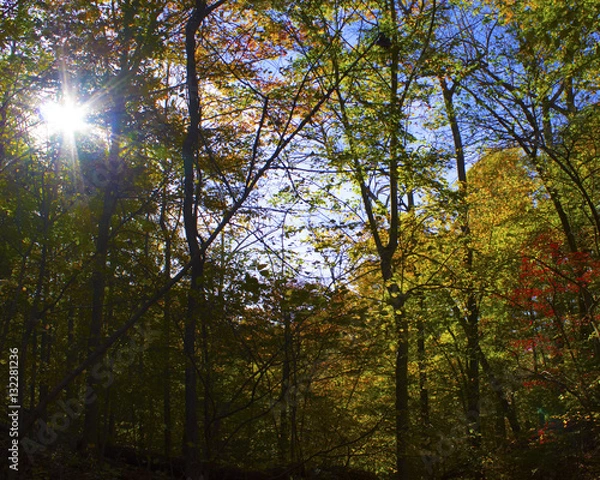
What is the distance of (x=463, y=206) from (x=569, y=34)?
10.9 ft

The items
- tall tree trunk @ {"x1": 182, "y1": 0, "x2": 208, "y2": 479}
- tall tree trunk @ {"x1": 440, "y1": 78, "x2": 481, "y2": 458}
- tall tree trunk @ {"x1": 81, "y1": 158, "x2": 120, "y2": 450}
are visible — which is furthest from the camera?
tall tree trunk @ {"x1": 440, "y1": 78, "x2": 481, "y2": 458}

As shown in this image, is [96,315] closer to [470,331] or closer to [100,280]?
[100,280]

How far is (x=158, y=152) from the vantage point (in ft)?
19.9

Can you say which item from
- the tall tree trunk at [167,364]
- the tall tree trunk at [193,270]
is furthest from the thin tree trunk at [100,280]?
the tall tree trunk at [193,270]

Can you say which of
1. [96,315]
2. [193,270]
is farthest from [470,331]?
[193,270]

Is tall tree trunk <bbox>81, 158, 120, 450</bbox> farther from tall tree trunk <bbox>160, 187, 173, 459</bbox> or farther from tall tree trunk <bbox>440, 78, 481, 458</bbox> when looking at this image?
tall tree trunk <bbox>440, 78, 481, 458</bbox>

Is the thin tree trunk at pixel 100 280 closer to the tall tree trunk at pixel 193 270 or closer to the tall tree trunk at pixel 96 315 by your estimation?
the tall tree trunk at pixel 96 315

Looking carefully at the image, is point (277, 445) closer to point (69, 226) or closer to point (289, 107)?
point (289, 107)

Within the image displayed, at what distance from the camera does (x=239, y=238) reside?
743cm

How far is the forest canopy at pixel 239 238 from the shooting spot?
5.05 metres

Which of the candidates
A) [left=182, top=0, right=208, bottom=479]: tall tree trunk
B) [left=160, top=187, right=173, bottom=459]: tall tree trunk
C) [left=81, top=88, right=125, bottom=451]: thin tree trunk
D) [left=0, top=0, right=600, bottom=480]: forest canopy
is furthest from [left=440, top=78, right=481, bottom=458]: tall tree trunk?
[left=182, top=0, right=208, bottom=479]: tall tree trunk

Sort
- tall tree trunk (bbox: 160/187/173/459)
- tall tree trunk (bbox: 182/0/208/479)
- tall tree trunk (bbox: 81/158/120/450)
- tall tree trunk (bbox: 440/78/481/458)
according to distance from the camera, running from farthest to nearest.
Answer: tall tree trunk (bbox: 440/78/481/458), tall tree trunk (bbox: 81/158/120/450), tall tree trunk (bbox: 160/187/173/459), tall tree trunk (bbox: 182/0/208/479)

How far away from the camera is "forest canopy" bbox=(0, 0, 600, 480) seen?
16.6 feet

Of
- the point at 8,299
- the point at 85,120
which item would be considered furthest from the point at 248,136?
the point at 8,299
